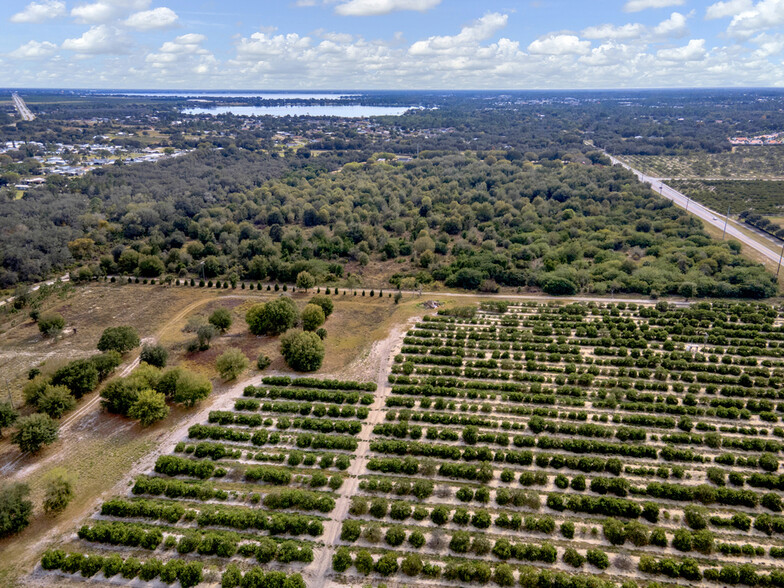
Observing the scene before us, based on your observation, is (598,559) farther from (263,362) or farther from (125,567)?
(263,362)

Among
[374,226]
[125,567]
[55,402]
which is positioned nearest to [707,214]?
[374,226]

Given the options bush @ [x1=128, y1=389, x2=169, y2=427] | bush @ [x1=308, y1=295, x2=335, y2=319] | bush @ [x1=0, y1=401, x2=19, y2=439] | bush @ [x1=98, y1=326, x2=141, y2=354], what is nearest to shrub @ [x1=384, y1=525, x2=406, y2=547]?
bush @ [x1=128, y1=389, x2=169, y2=427]

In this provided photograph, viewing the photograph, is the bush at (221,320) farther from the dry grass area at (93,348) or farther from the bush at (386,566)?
the bush at (386,566)

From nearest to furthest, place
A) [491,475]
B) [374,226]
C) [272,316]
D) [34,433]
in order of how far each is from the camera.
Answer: [491,475] → [34,433] → [272,316] → [374,226]

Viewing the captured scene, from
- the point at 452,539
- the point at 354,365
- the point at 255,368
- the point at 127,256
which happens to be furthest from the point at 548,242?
the point at 127,256

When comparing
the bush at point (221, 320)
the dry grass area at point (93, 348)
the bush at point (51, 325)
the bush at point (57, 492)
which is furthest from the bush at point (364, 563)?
the bush at point (51, 325)

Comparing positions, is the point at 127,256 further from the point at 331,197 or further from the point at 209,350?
the point at 331,197

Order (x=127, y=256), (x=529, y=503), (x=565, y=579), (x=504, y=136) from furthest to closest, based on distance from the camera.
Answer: (x=504, y=136)
(x=127, y=256)
(x=529, y=503)
(x=565, y=579)
